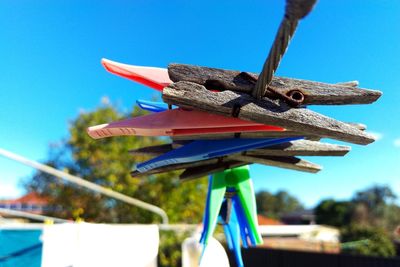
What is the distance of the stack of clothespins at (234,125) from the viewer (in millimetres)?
2213

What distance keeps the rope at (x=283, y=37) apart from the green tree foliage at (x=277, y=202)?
78712 millimetres

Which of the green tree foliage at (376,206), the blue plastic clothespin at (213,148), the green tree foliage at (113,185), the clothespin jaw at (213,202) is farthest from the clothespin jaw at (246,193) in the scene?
the green tree foliage at (376,206)

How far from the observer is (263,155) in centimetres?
346

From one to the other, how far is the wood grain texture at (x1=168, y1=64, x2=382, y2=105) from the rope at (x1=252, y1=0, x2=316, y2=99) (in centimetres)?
14

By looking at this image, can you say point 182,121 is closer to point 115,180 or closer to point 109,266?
point 109,266

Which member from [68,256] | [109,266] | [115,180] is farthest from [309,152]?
[115,180]

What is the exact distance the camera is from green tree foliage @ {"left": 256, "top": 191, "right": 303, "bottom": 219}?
3190 inches

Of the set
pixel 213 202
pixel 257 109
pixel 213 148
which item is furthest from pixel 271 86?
pixel 213 202

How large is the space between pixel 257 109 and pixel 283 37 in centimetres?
54

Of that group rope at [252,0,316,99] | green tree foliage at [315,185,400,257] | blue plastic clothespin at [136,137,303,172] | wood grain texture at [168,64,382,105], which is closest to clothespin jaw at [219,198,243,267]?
blue plastic clothespin at [136,137,303,172]

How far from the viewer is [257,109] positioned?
7.21 feet

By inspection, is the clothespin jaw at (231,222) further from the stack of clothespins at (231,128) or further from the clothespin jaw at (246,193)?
the clothespin jaw at (246,193)

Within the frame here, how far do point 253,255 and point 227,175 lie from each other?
7.82 m

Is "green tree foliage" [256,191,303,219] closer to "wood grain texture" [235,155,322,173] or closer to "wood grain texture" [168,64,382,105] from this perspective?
"wood grain texture" [235,155,322,173]
